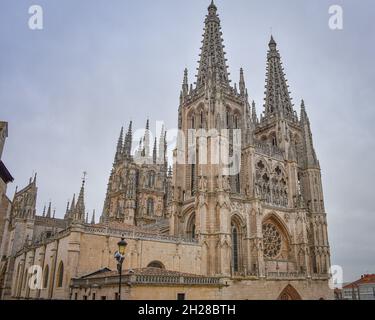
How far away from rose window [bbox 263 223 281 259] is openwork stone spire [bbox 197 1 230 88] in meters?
17.1

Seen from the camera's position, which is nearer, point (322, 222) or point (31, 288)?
point (31, 288)

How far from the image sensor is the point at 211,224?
2961 centimetres

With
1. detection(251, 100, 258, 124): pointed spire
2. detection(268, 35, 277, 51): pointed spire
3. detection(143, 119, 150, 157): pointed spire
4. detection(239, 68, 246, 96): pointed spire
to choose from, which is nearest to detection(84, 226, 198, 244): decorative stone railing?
detection(239, 68, 246, 96): pointed spire

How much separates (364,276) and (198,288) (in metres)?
47.2

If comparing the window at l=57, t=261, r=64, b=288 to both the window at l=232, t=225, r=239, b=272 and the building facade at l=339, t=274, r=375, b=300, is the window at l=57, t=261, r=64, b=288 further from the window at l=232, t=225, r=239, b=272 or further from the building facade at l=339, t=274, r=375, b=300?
the building facade at l=339, t=274, r=375, b=300

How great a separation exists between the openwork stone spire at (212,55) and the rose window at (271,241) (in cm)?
1707

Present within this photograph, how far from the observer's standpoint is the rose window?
34562 mm

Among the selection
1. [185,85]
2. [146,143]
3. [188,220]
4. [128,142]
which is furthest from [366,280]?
[128,142]

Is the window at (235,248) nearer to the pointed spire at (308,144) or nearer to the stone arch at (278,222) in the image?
the stone arch at (278,222)

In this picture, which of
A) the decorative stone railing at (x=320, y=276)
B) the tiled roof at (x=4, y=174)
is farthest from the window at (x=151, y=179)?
the tiled roof at (x=4, y=174)

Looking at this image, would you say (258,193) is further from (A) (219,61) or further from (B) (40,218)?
(B) (40,218)

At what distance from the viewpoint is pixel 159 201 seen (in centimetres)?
5316

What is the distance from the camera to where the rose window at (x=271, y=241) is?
113 feet
